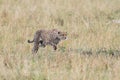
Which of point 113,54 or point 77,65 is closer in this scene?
point 77,65

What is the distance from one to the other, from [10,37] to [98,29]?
7.82 ft

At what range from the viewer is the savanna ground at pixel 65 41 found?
747 centimetres

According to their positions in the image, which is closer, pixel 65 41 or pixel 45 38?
pixel 45 38

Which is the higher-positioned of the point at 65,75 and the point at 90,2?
the point at 90,2

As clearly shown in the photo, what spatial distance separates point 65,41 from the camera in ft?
33.8

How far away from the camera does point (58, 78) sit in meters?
7.06

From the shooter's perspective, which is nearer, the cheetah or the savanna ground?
the savanna ground

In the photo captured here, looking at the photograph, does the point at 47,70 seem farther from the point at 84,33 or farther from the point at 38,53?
the point at 84,33

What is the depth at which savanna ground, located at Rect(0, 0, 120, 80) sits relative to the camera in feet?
24.5

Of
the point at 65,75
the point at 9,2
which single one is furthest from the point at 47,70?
the point at 9,2

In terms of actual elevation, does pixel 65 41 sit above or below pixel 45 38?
below

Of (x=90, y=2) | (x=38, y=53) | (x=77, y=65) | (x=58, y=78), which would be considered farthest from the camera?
(x=90, y=2)

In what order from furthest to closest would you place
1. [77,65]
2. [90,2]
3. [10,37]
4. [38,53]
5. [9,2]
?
[90,2] → [9,2] → [10,37] → [38,53] → [77,65]

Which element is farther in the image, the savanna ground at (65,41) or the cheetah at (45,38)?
the cheetah at (45,38)
